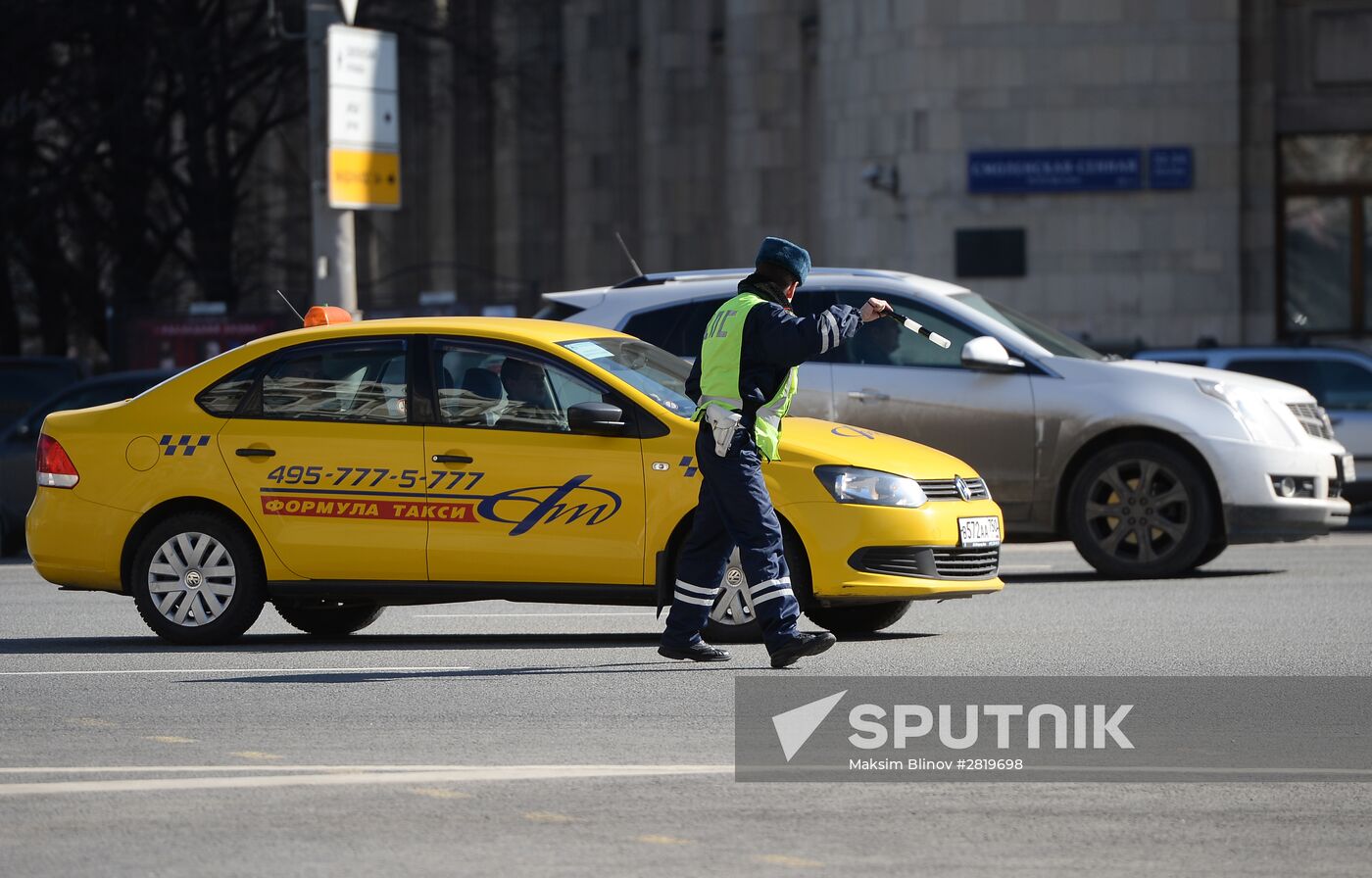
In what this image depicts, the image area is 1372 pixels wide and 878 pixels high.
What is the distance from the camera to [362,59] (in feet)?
69.7

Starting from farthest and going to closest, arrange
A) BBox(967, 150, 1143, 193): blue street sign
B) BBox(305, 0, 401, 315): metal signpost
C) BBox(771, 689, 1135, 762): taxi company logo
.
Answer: BBox(967, 150, 1143, 193): blue street sign
BBox(305, 0, 401, 315): metal signpost
BBox(771, 689, 1135, 762): taxi company logo

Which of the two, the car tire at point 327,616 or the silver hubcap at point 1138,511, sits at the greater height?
the silver hubcap at point 1138,511

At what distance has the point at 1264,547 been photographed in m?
17.3

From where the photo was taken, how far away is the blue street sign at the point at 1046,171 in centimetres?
2944

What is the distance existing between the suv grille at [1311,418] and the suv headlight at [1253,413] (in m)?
0.30

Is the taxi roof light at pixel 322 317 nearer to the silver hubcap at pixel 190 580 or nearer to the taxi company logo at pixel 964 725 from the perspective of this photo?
the silver hubcap at pixel 190 580

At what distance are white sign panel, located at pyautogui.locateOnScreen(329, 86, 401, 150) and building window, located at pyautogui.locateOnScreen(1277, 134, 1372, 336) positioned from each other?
1381 cm

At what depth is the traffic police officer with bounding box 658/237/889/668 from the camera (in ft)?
30.2

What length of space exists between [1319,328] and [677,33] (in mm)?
13842

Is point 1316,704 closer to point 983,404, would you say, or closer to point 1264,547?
point 983,404

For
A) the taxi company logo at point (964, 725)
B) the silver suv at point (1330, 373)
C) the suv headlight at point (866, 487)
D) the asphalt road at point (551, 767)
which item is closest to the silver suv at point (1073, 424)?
the asphalt road at point (551, 767)

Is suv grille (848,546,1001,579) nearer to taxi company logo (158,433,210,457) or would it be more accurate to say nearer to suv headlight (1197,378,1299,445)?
taxi company logo (158,433,210,457)

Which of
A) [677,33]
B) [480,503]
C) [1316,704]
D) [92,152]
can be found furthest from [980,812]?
[677,33]

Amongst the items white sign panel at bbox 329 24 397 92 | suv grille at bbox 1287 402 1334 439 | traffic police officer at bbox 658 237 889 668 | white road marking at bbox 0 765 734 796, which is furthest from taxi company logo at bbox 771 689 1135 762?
white sign panel at bbox 329 24 397 92
